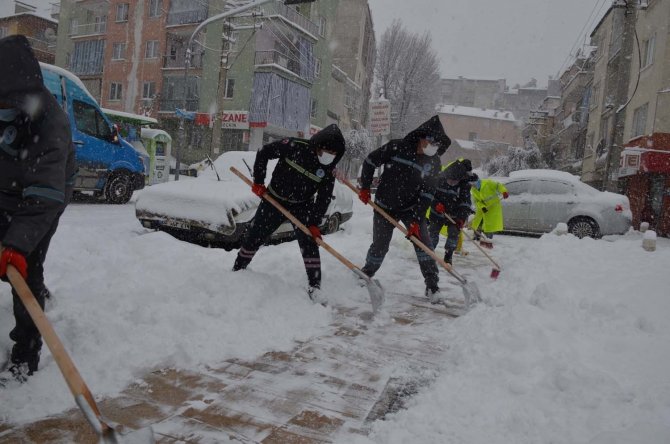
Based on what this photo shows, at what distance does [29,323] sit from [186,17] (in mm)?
29742

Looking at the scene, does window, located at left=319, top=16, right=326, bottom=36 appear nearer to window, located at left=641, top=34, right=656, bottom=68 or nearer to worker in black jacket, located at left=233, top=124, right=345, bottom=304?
window, located at left=641, top=34, right=656, bottom=68

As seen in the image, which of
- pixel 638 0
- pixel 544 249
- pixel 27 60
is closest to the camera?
pixel 27 60

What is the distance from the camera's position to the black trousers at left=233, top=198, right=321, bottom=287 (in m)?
4.38

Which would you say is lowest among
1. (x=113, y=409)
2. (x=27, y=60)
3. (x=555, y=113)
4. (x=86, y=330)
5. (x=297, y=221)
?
(x=113, y=409)

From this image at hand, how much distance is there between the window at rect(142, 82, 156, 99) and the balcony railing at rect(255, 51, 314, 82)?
24.9 feet

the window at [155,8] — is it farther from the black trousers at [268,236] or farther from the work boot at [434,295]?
the work boot at [434,295]

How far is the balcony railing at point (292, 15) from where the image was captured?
2653 centimetres

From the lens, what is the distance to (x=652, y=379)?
2.52 metres

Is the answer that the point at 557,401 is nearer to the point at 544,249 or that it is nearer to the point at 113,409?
the point at 113,409

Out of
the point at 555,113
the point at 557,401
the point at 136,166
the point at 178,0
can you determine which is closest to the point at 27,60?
the point at 557,401

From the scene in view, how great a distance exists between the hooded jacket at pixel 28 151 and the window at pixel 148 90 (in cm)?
2925

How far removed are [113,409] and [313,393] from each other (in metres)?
1.02

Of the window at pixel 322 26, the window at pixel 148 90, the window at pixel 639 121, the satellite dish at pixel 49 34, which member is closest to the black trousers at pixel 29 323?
the window at pixel 639 121

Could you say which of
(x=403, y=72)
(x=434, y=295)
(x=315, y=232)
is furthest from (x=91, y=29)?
(x=434, y=295)
